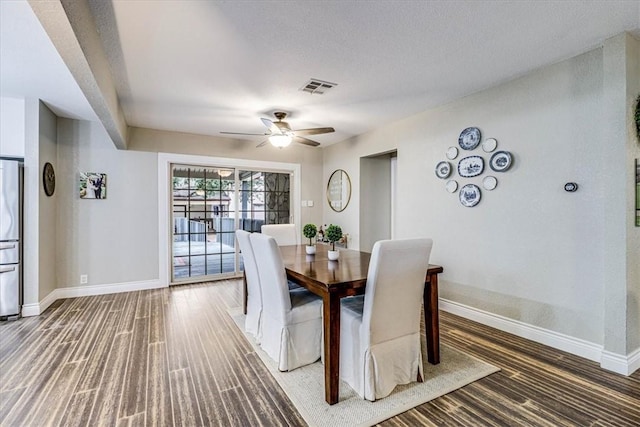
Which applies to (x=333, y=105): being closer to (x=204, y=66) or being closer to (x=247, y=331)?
(x=204, y=66)

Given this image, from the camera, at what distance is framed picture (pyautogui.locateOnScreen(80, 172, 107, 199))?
4180 millimetres

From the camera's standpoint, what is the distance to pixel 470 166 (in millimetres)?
3316

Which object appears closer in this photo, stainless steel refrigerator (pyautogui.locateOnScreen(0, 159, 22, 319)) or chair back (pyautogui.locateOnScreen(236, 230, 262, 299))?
chair back (pyautogui.locateOnScreen(236, 230, 262, 299))

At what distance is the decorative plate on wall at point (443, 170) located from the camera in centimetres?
354

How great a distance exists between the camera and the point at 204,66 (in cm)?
263

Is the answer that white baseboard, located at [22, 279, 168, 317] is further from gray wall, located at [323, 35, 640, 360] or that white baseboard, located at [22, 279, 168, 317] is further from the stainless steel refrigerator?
gray wall, located at [323, 35, 640, 360]

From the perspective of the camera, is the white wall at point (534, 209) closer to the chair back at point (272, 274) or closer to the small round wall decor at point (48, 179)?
the chair back at point (272, 274)

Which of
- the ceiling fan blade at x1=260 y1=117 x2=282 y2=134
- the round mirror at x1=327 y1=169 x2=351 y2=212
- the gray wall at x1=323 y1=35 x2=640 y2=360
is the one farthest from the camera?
the round mirror at x1=327 y1=169 x2=351 y2=212

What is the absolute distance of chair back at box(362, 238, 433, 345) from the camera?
1.85 meters

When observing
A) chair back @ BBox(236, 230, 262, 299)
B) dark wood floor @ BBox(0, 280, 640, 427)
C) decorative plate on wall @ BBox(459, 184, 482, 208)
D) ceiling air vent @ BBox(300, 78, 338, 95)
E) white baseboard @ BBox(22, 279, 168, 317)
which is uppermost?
ceiling air vent @ BBox(300, 78, 338, 95)

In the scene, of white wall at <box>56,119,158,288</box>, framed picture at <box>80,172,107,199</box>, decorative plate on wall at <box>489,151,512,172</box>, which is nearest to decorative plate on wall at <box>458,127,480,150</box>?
decorative plate on wall at <box>489,151,512,172</box>

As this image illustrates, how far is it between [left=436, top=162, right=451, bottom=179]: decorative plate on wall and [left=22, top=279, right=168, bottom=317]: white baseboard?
421cm

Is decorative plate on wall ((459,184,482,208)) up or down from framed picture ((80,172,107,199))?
down

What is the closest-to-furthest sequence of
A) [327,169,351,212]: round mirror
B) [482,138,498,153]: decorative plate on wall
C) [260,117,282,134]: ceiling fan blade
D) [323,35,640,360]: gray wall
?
1. [323,35,640,360]: gray wall
2. [482,138,498,153]: decorative plate on wall
3. [260,117,282,134]: ceiling fan blade
4. [327,169,351,212]: round mirror
